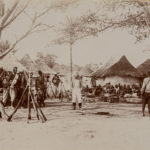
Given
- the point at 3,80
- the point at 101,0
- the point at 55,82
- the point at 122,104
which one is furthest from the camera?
the point at 122,104

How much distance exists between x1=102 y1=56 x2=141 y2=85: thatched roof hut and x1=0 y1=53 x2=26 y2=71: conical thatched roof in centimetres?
96

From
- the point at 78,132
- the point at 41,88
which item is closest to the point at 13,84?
the point at 41,88

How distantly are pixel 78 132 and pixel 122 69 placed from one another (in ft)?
3.23

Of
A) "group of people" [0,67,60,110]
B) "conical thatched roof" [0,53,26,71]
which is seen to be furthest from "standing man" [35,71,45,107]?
"conical thatched roof" [0,53,26,71]

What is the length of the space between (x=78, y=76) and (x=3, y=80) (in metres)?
0.98

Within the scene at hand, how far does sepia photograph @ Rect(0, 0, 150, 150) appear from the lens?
2902 mm

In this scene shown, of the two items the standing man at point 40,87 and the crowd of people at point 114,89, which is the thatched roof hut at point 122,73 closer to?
the crowd of people at point 114,89

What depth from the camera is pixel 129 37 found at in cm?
340

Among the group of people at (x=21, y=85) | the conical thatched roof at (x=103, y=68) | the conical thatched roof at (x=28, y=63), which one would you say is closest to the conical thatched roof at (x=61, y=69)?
the group of people at (x=21, y=85)

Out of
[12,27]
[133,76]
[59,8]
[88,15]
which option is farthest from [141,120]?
[12,27]

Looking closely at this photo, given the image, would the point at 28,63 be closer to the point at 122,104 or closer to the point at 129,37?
the point at 129,37

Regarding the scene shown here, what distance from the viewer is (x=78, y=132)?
288 cm

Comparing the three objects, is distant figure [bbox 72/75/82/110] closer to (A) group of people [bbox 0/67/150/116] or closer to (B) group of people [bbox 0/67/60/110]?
(A) group of people [bbox 0/67/150/116]

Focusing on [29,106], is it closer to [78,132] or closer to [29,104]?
[29,104]
